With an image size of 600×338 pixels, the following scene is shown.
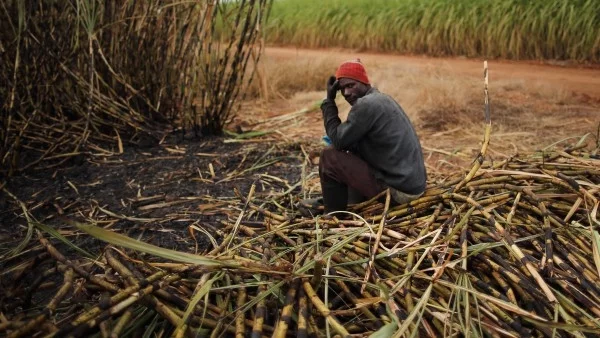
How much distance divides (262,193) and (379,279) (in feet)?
5.31

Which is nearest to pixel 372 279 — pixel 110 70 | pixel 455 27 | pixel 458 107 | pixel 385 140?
pixel 385 140

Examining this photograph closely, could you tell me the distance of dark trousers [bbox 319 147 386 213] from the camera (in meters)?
2.72

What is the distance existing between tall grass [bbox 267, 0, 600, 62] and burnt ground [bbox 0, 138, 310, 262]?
116 inches

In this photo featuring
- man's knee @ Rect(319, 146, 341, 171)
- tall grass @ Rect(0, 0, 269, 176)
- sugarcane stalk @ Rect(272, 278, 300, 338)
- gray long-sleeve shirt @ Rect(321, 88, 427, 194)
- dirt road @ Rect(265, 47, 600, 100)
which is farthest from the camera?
dirt road @ Rect(265, 47, 600, 100)

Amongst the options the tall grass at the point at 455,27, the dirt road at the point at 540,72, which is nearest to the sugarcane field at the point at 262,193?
the dirt road at the point at 540,72

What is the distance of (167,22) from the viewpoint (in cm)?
444

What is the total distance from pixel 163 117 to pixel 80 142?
2.80 ft

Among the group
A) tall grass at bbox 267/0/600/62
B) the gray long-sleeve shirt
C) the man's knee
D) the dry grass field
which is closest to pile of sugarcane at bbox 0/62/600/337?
the gray long-sleeve shirt

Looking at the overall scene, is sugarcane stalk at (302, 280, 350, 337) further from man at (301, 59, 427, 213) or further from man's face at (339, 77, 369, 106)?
man's face at (339, 77, 369, 106)

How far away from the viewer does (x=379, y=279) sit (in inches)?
71.9

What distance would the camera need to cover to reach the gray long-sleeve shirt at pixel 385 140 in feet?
8.38

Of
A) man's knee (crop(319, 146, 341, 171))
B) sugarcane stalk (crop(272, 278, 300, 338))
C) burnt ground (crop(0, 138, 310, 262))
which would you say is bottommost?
burnt ground (crop(0, 138, 310, 262))

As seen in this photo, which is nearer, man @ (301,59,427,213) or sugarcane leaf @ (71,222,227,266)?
sugarcane leaf @ (71,222,227,266)

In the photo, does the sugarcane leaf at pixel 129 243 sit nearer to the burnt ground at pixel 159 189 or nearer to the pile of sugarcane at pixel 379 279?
the pile of sugarcane at pixel 379 279
